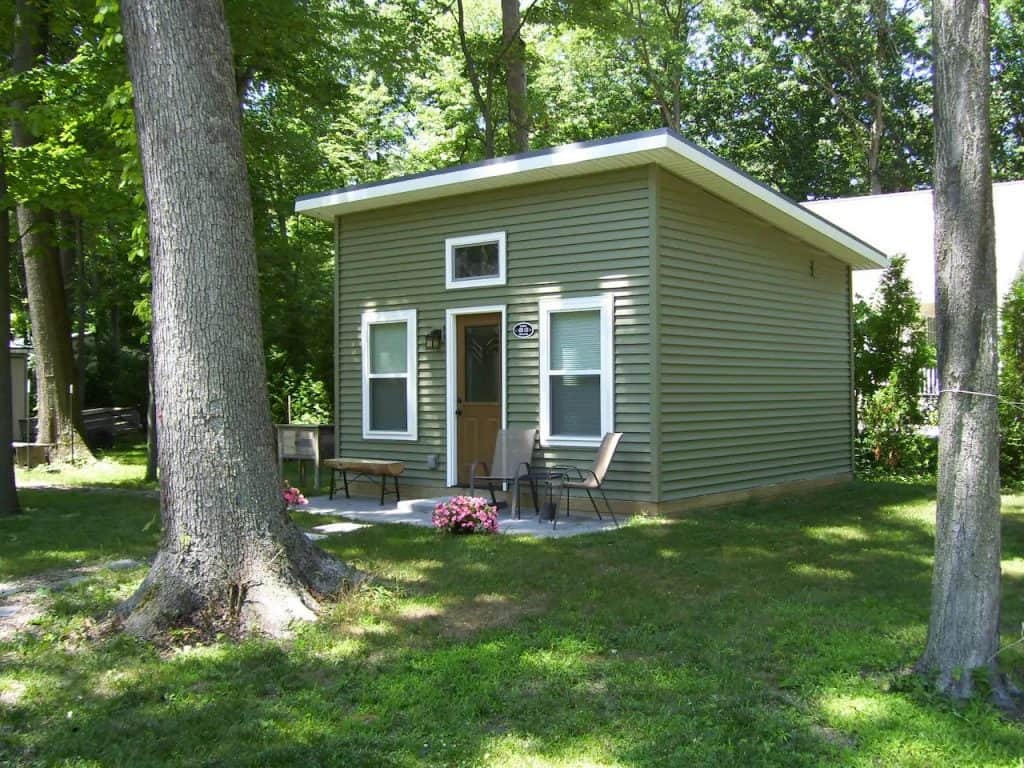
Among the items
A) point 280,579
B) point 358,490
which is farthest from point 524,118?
point 280,579

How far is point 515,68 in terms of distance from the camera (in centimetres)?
1811

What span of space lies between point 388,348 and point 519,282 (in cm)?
200

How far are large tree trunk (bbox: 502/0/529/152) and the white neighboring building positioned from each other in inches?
242

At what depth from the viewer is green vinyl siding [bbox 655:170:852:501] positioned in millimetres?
8781

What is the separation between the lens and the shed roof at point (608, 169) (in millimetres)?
8180

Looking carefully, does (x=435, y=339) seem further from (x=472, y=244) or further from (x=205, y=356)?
(x=205, y=356)

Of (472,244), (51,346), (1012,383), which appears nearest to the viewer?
(472,244)

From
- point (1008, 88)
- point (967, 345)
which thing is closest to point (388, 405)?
point (967, 345)

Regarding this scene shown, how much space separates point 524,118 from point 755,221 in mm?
9473

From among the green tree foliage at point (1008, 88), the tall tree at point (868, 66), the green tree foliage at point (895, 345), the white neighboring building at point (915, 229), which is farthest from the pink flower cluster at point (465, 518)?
the green tree foliage at point (1008, 88)

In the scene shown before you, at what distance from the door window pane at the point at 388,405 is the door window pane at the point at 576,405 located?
1.99m

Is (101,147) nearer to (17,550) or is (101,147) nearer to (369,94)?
(17,550)

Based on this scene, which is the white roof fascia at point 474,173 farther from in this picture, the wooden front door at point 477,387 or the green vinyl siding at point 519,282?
the wooden front door at point 477,387

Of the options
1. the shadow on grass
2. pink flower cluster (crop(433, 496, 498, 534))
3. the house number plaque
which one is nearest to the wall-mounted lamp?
the house number plaque
